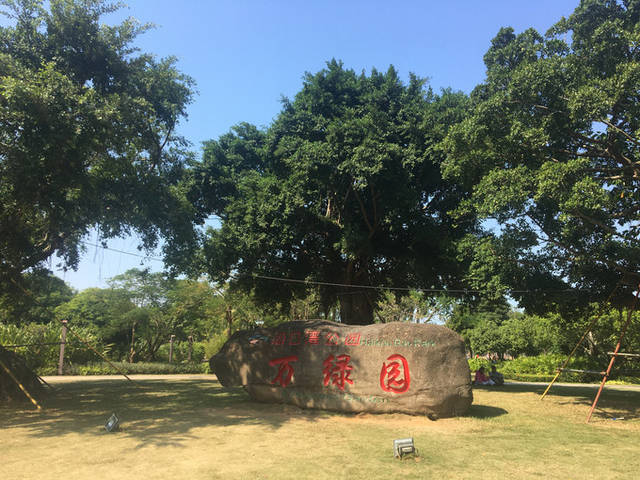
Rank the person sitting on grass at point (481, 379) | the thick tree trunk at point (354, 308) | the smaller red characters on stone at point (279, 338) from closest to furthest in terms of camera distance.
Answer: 1. the smaller red characters on stone at point (279, 338)
2. the person sitting on grass at point (481, 379)
3. the thick tree trunk at point (354, 308)

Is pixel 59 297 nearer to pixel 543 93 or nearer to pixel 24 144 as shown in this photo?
pixel 24 144

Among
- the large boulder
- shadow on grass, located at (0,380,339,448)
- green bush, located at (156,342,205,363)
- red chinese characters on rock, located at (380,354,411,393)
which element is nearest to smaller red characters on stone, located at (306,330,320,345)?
the large boulder

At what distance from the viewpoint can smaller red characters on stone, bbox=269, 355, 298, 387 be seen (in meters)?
9.88

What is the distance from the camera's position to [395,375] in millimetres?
8984

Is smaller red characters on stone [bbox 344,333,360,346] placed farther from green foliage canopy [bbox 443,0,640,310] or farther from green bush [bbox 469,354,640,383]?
green bush [bbox 469,354,640,383]

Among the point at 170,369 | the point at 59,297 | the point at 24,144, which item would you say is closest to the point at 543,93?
the point at 24,144

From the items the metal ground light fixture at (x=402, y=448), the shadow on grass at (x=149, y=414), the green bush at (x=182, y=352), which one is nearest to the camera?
the metal ground light fixture at (x=402, y=448)

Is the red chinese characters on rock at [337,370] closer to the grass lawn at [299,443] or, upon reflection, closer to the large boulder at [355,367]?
the large boulder at [355,367]

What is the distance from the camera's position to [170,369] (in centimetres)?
2342

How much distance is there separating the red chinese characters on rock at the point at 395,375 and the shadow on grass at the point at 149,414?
1466mm

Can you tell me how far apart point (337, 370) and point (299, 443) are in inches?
115

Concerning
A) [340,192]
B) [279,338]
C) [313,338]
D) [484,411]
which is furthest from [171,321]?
[484,411]

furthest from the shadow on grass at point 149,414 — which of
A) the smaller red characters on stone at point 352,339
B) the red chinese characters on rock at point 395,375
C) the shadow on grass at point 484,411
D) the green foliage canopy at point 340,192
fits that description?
the green foliage canopy at point 340,192

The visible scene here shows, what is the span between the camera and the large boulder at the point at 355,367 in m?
8.73
